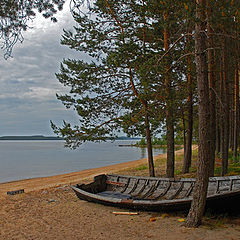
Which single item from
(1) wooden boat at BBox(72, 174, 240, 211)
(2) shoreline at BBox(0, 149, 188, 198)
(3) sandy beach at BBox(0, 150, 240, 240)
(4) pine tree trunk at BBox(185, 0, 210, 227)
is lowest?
(2) shoreline at BBox(0, 149, 188, 198)

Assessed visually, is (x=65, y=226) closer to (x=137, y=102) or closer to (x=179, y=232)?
(x=179, y=232)

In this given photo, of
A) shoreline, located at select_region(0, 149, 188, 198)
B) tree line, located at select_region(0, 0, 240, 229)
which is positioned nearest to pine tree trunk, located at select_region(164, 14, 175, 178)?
tree line, located at select_region(0, 0, 240, 229)

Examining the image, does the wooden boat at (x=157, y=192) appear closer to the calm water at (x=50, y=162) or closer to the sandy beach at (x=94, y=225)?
the sandy beach at (x=94, y=225)

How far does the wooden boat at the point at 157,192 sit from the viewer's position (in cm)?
603

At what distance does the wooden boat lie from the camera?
19.8ft

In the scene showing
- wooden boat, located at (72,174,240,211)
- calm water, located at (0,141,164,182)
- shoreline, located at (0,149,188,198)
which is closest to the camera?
wooden boat, located at (72,174,240,211)

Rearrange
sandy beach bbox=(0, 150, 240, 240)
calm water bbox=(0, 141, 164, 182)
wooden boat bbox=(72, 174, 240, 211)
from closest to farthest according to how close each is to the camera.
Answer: sandy beach bbox=(0, 150, 240, 240)
wooden boat bbox=(72, 174, 240, 211)
calm water bbox=(0, 141, 164, 182)

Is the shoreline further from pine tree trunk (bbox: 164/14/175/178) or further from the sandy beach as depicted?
pine tree trunk (bbox: 164/14/175/178)

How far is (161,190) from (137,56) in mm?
5285

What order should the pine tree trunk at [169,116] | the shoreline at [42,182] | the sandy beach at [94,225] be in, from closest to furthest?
1. the sandy beach at [94,225]
2. the pine tree trunk at [169,116]
3. the shoreline at [42,182]

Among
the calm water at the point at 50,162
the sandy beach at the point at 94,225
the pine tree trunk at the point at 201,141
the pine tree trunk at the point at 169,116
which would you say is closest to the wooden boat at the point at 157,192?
the sandy beach at the point at 94,225

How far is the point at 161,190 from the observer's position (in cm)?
835

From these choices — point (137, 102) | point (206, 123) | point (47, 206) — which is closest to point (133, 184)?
point (47, 206)

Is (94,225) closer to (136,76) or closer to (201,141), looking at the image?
(201,141)
